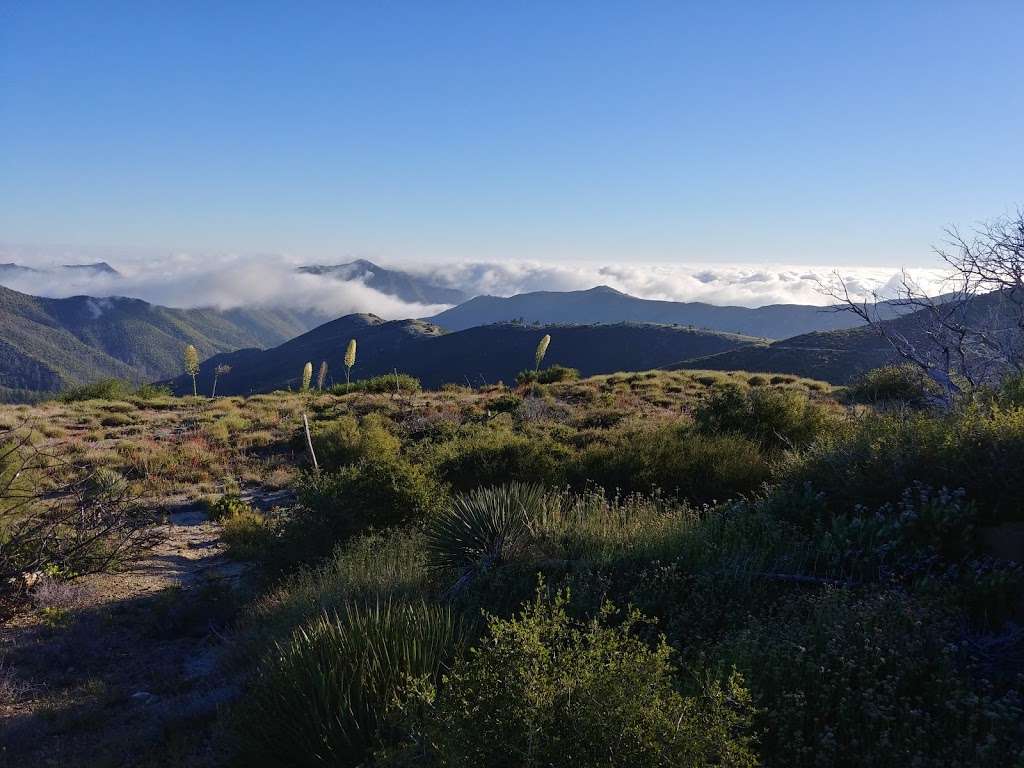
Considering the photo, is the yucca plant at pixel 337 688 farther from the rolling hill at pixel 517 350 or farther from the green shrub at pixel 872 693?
the rolling hill at pixel 517 350

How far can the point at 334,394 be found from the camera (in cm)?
2425

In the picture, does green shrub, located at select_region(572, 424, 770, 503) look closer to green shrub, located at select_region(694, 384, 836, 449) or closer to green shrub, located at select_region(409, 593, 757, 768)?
green shrub, located at select_region(694, 384, 836, 449)

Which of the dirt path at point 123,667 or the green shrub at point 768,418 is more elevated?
the green shrub at point 768,418

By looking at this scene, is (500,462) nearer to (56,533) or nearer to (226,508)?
(226,508)

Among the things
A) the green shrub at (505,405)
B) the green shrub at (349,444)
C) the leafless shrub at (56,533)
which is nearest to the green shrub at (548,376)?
the green shrub at (505,405)

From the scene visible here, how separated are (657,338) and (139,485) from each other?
393 ft

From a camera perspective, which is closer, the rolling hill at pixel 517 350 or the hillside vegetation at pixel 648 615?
the hillside vegetation at pixel 648 615

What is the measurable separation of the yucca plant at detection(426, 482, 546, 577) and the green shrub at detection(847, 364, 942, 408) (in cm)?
1117

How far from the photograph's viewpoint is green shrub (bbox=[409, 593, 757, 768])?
2.48 metres

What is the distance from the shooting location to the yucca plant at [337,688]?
3.63m

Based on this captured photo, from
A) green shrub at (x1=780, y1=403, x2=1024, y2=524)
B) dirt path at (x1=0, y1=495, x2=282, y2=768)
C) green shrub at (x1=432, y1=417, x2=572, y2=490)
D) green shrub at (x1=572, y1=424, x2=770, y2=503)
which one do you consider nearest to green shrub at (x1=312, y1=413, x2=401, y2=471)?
green shrub at (x1=432, y1=417, x2=572, y2=490)

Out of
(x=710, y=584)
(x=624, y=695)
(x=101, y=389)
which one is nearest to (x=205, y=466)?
(x=710, y=584)

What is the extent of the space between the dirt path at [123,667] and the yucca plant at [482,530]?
2.15 metres

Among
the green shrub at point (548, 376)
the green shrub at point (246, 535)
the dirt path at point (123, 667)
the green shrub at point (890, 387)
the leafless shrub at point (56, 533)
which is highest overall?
the green shrub at point (890, 387)
